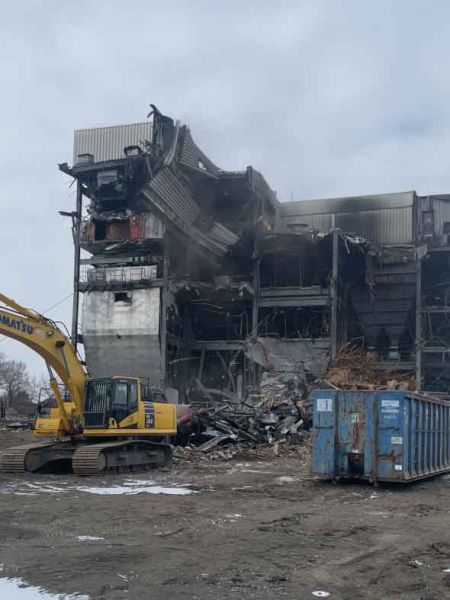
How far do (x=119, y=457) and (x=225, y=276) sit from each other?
28.9 metres

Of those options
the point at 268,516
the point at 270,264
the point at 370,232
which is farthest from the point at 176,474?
the point at 370,232

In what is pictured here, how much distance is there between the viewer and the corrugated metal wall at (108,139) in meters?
44.9

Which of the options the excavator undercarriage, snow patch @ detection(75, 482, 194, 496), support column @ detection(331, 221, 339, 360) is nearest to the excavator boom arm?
the excavator undercarriage

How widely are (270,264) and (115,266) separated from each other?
34.2 ft

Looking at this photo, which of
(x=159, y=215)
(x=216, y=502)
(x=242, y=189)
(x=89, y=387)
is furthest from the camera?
(x=242, y=189)

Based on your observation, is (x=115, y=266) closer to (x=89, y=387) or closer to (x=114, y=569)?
(x=89, y=387)

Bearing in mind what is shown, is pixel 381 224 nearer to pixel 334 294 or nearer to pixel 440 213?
pixel 440 213

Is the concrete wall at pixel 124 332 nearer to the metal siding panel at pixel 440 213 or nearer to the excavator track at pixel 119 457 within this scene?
the metal siding panel at pixel 440 213

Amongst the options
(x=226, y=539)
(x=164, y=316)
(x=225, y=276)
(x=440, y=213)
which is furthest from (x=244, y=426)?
(x=440, y=213)

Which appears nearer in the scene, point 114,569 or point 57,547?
point 114,569

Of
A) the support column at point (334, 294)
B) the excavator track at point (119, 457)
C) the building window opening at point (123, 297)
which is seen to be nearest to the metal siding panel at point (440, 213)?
the support column at point (334, 294)

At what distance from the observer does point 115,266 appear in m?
44.6

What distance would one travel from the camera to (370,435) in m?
16.0

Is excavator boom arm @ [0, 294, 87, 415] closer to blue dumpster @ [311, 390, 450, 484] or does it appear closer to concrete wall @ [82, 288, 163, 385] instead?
blue dumpster @ [311, 390, 450, 484]
